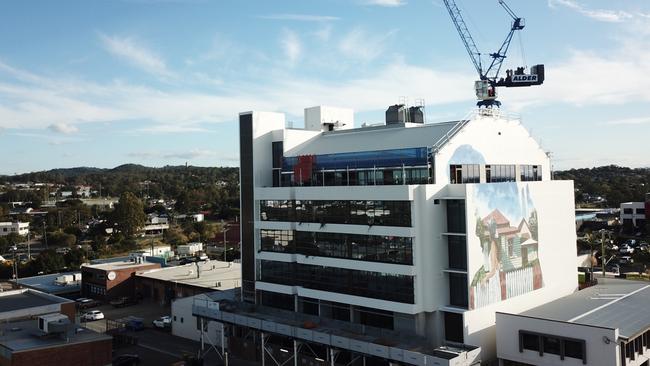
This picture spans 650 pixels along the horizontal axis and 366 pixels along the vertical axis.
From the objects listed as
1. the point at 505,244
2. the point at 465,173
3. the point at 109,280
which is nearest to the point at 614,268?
the point at 505,244

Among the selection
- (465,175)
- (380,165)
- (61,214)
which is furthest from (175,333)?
(61,214)

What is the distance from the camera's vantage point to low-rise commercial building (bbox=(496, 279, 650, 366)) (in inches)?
1147

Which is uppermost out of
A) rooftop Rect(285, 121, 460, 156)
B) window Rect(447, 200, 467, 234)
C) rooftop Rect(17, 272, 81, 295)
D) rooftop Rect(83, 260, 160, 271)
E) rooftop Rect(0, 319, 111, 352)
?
rooftop Rect(285, 121, 460, 156)

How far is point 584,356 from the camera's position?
29578 mm

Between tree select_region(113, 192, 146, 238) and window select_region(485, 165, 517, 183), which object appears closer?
window select_region(485, 165, 517, 183)

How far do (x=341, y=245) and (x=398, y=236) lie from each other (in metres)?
4.71

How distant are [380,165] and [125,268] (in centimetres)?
3752

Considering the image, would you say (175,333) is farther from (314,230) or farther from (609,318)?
(609,318)

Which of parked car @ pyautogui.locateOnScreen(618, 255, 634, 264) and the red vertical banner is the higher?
the red vertical banner

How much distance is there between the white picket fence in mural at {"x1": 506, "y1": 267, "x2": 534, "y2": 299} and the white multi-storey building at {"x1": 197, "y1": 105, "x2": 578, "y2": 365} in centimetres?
14

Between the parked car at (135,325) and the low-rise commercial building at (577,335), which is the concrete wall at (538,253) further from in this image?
the parked car at (135,325)

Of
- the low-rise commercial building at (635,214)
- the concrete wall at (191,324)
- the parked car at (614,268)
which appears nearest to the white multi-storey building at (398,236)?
the concrete wall at (191,324)

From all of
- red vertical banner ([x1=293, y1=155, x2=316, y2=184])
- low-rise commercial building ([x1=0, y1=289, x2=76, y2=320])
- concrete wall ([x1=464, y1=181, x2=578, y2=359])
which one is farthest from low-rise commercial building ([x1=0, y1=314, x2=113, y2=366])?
concrete wall ([x1=464, y1=181, x2=578, y2=359])

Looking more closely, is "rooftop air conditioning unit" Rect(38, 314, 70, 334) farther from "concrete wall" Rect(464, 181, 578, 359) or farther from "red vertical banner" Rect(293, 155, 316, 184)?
"concrete wall" Rect(464, 181, 578, 359)
